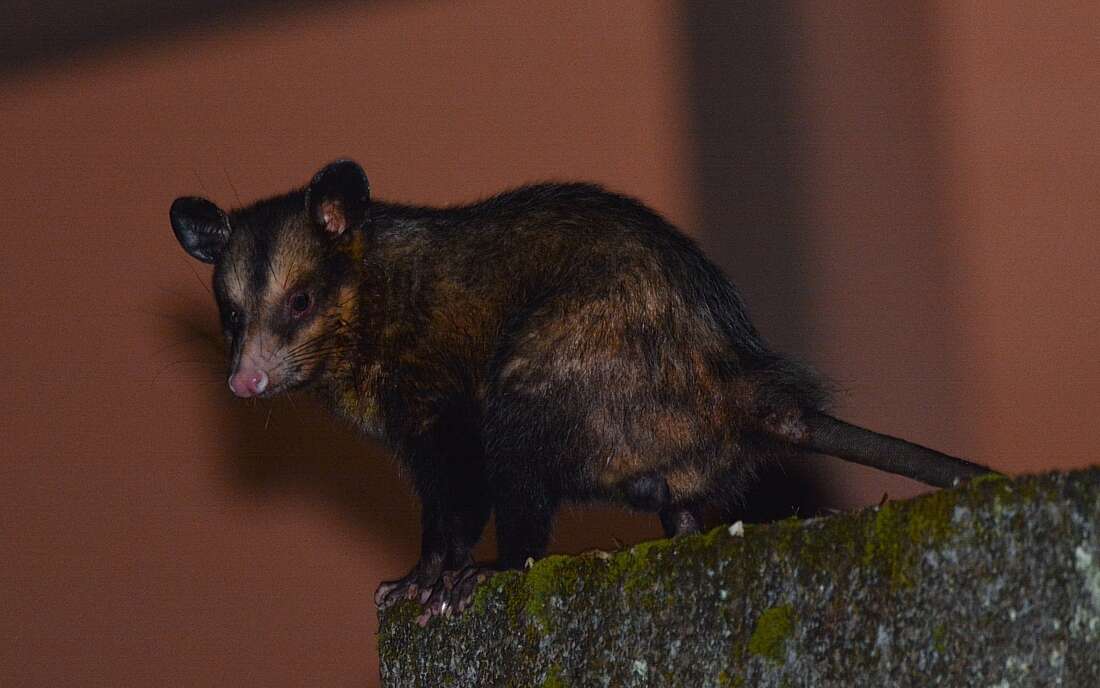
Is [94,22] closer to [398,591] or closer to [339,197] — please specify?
[339,197]

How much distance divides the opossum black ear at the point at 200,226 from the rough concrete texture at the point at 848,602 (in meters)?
1.93

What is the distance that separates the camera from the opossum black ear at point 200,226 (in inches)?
193

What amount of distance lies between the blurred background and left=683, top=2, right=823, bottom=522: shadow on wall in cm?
1

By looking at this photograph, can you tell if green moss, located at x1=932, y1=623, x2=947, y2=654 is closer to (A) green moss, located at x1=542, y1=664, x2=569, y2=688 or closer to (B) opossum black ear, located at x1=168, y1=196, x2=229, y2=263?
(A) green moss, located at x1=542, y1=664, x2=569, y2=688

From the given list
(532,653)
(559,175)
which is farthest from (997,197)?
(532,653)

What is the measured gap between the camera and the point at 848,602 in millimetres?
2566

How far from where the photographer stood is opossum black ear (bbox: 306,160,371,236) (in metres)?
4.62

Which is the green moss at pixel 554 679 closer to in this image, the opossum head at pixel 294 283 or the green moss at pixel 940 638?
the green moss at pixel 940 638

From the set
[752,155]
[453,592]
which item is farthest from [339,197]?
[752,155]

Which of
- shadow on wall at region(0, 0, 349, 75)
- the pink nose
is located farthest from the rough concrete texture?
shadow on wall at region(0, 0, 349, 75)

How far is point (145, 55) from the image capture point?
6.77m

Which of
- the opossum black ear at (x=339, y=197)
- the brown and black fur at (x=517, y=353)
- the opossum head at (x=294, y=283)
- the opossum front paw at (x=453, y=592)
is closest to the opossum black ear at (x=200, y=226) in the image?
the brown and black fur at (x=517, y=353)

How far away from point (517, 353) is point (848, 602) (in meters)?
1.56

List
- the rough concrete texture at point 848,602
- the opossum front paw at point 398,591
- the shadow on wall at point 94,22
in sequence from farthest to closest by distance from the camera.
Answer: the shadow on wall at point 94,22 < the opossum front paw at point 398,591 < the rough concrete texture at point 848,602
